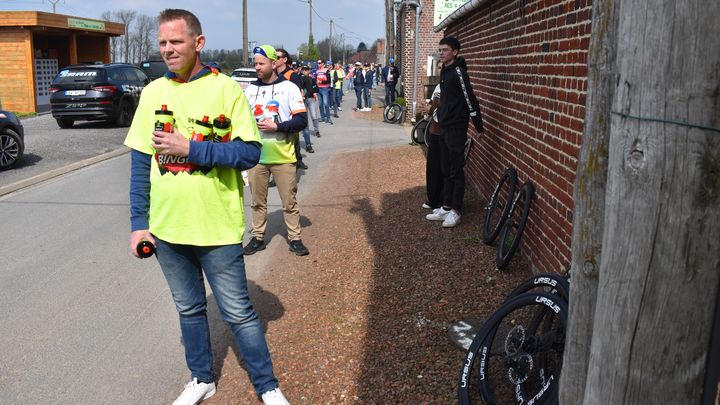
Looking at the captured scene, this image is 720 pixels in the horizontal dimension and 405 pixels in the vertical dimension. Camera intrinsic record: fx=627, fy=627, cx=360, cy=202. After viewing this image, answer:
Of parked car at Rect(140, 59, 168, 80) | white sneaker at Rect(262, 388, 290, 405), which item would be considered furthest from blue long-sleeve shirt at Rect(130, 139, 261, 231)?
parked car at Rect(140, 59, 168, 80)

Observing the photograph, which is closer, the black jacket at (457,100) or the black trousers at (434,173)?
the black jacket at (457,100)

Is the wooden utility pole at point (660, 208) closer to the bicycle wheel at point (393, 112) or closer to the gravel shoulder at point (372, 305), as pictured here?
the gravel shoulder at point (372, 305)

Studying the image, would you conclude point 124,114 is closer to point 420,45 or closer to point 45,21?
point 45,21

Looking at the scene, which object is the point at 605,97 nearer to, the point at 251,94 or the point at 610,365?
the point at 610,365

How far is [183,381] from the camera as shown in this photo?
3857 millimetres

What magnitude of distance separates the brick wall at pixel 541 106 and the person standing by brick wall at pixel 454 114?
15.6 inches

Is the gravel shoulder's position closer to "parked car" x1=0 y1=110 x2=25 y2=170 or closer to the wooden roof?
"parked car" x1=0 y1=110 x2=25 y2=170

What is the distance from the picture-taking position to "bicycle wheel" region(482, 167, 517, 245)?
231 inches

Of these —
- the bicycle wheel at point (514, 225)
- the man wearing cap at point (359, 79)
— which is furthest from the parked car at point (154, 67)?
the bicycle wheel at point (514, 225)

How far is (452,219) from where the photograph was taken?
6.97 meters

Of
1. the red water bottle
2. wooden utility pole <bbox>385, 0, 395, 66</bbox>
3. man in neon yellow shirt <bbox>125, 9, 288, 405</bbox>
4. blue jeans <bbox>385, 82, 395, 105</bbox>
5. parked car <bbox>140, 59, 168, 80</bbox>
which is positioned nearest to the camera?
man in neon yellow shirt <bbox>125, 9, 288, 405</bbox>

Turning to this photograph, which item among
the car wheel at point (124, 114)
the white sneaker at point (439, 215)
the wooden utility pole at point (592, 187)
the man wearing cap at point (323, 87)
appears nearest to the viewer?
the wooden utility pole at point (592, 187)

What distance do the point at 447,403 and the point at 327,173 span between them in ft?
27.0

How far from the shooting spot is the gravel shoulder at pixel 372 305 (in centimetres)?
372
